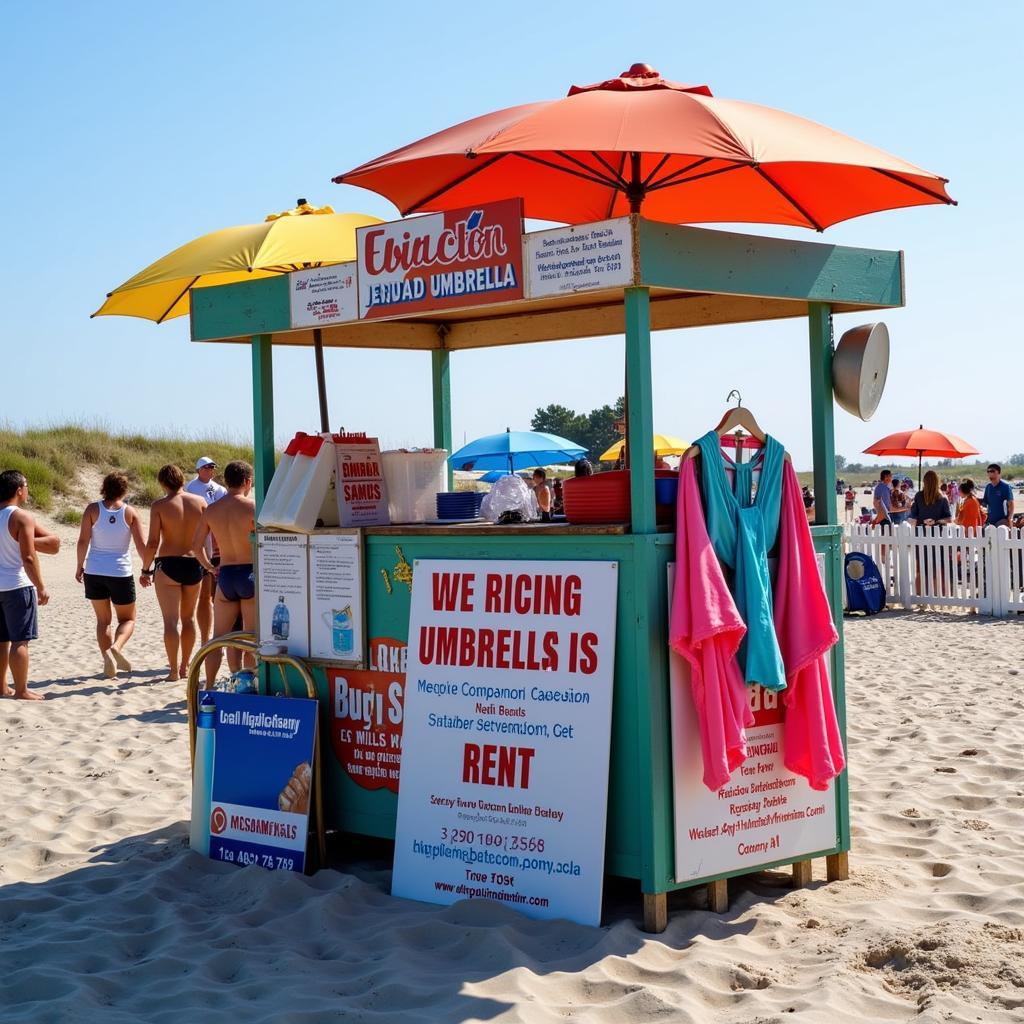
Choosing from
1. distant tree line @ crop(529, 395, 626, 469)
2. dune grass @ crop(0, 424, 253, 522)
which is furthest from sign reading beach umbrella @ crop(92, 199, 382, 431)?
distant tree line @ crop(529, 395, 626, 469)

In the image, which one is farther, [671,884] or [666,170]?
Answer: [666,170]

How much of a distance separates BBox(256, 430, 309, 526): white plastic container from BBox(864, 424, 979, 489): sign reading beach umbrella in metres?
→ 18.1

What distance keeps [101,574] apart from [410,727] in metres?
6.57

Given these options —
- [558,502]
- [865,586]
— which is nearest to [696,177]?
[558,502]

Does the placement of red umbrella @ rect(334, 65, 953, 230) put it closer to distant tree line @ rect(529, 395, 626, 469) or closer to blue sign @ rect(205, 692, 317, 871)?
blue sign @ rect(205, 692, 317, 871)

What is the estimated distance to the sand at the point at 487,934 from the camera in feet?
13.0

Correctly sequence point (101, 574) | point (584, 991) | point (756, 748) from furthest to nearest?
point (101, 574), point (756, 748), point (584, 991)

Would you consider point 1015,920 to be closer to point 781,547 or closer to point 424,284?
point 781,547

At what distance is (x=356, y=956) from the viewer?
447 centimetres

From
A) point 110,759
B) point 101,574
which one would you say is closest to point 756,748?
point 110,759

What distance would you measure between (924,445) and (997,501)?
5.87m

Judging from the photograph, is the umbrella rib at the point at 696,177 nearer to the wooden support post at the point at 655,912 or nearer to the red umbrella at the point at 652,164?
the red umbrella at the point at 652,164

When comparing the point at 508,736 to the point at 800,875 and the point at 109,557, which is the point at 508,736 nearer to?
the point at 800,875

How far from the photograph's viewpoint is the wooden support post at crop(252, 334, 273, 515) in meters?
6.06
